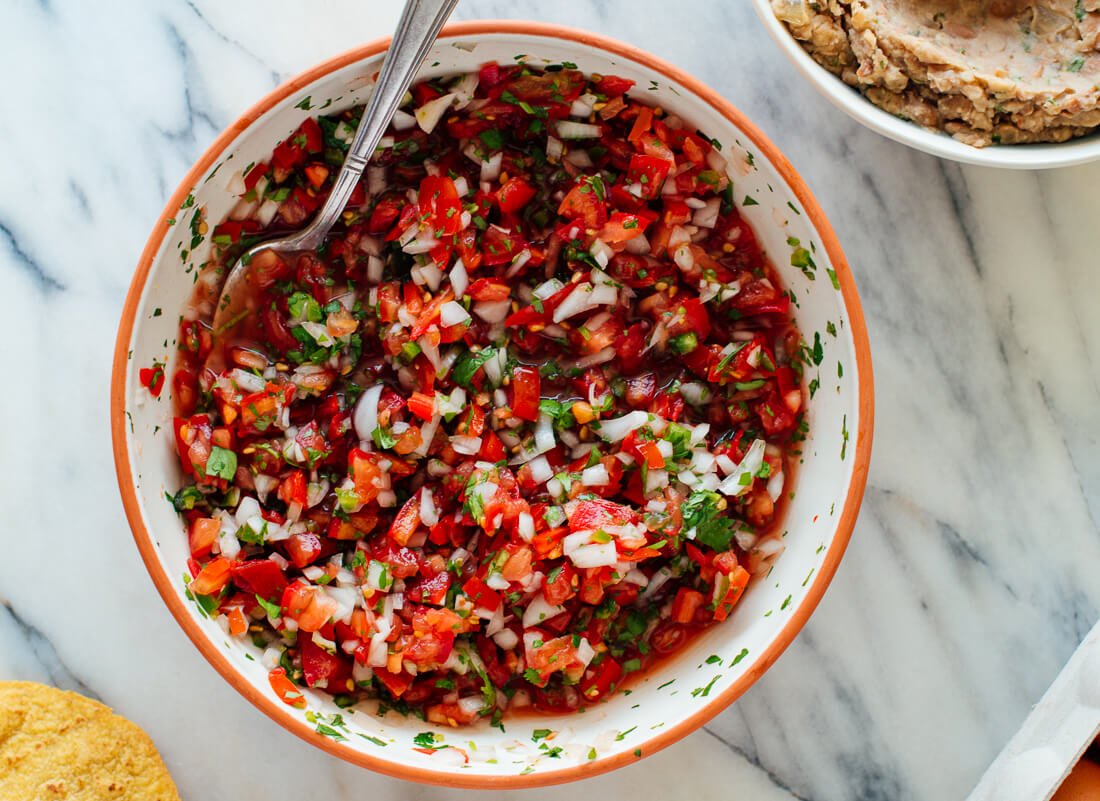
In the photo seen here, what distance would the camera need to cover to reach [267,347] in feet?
8.43

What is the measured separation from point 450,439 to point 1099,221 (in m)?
1.88

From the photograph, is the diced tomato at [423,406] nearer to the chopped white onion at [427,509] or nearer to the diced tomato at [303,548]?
the chopped white onion at [427,509]

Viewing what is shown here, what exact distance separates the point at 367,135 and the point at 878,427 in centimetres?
157

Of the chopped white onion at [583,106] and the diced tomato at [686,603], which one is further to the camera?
the diced tomato at [686,603]

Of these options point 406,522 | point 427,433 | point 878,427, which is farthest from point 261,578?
point 878,427

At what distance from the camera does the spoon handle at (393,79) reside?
6.95 ft

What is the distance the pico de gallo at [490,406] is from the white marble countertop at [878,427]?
1.26ft

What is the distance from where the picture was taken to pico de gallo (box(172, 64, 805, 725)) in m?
2.47

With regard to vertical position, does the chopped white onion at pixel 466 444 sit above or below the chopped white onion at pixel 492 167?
below

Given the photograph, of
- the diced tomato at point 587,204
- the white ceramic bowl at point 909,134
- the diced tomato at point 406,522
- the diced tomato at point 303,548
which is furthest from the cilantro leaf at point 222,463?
the white ceramic bowl at point 909,134

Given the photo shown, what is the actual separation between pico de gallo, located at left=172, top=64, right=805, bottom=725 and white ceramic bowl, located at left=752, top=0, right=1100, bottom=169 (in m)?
0.29

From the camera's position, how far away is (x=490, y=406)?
2.57 m

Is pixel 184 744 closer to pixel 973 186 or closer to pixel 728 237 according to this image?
pixel 728 237

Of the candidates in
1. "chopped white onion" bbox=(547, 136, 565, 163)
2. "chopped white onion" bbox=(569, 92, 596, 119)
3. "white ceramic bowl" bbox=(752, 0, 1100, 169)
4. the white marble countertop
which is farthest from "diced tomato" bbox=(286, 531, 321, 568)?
"white ceramic bowl" bbox=(752, 0, 1100, 169)
